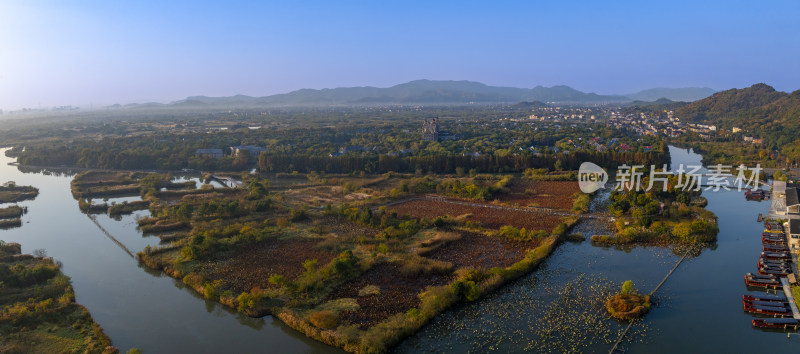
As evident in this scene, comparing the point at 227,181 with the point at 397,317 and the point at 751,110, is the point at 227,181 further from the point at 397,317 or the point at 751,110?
the point at 751,110

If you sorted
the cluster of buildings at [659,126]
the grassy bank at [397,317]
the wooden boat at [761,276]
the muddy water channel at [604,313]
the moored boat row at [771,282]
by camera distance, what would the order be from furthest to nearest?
the cluster of buildings at [659,126], the wooden boat at [761,276], the moored boat row at [771,282], the muddy water channel at [604,313], the grassy bank at [397,317]

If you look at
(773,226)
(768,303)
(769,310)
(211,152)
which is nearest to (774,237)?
(773,226)

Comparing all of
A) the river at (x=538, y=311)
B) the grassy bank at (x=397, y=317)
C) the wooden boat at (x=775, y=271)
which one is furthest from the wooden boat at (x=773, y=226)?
the grassy bank at (x=397, y=317)

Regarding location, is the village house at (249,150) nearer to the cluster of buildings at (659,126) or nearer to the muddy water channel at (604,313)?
the muddy water channel at (604,313)

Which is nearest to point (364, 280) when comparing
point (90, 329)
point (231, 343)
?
point (231, 343)

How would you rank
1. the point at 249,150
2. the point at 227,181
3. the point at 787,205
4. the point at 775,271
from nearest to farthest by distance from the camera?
1. the point at 775,271
2. the point at 787,205
3. the point at 227,181
4. the point at 249,150

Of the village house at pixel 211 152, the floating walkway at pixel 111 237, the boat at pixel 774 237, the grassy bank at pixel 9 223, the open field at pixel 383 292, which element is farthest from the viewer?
the village house at pixel 211 152
